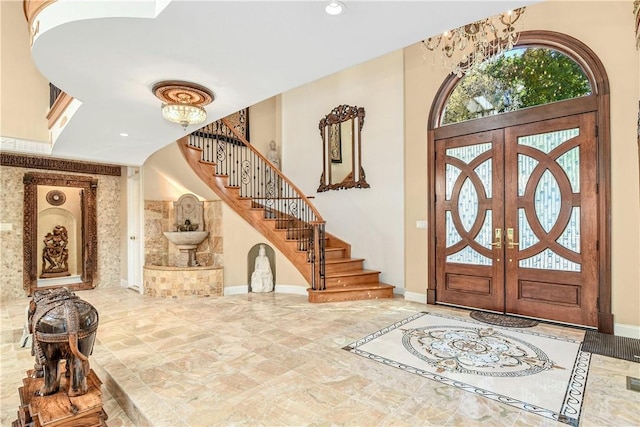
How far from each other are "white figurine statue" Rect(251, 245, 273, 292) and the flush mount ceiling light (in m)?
3.39

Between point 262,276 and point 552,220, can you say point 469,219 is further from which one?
point 262,276

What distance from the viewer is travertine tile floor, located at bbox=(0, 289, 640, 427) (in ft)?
7.21

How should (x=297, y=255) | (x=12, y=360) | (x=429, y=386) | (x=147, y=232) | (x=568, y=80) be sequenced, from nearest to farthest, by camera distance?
1. (x=429, y=386)
2. (x=12, y=360)
3. (x=568, y=80)
4. (x=297, y=255)
5. (x=147, y=232)

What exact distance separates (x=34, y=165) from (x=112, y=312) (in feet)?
11.1

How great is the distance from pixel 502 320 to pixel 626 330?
1.22m

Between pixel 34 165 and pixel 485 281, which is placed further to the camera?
pixel 34 165

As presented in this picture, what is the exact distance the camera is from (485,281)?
4660 millimetres

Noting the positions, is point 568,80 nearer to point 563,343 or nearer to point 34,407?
point 563,343

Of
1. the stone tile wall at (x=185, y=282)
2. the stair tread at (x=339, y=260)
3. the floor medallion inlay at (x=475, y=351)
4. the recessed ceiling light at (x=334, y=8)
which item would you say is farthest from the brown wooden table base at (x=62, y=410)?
the stair tread at (x=339, y=260)

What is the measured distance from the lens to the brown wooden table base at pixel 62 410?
2010 millimetres

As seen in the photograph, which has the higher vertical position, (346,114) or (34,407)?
(346,114)

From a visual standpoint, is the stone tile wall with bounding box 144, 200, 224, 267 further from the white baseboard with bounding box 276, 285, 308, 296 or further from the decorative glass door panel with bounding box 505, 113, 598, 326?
the decorative glass door panel with bounding box 505, 113, 598, 326

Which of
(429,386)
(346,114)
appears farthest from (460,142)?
(429,386)

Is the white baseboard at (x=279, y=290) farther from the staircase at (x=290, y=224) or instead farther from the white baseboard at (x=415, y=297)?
the white baseboard at (x=415, y=297)
